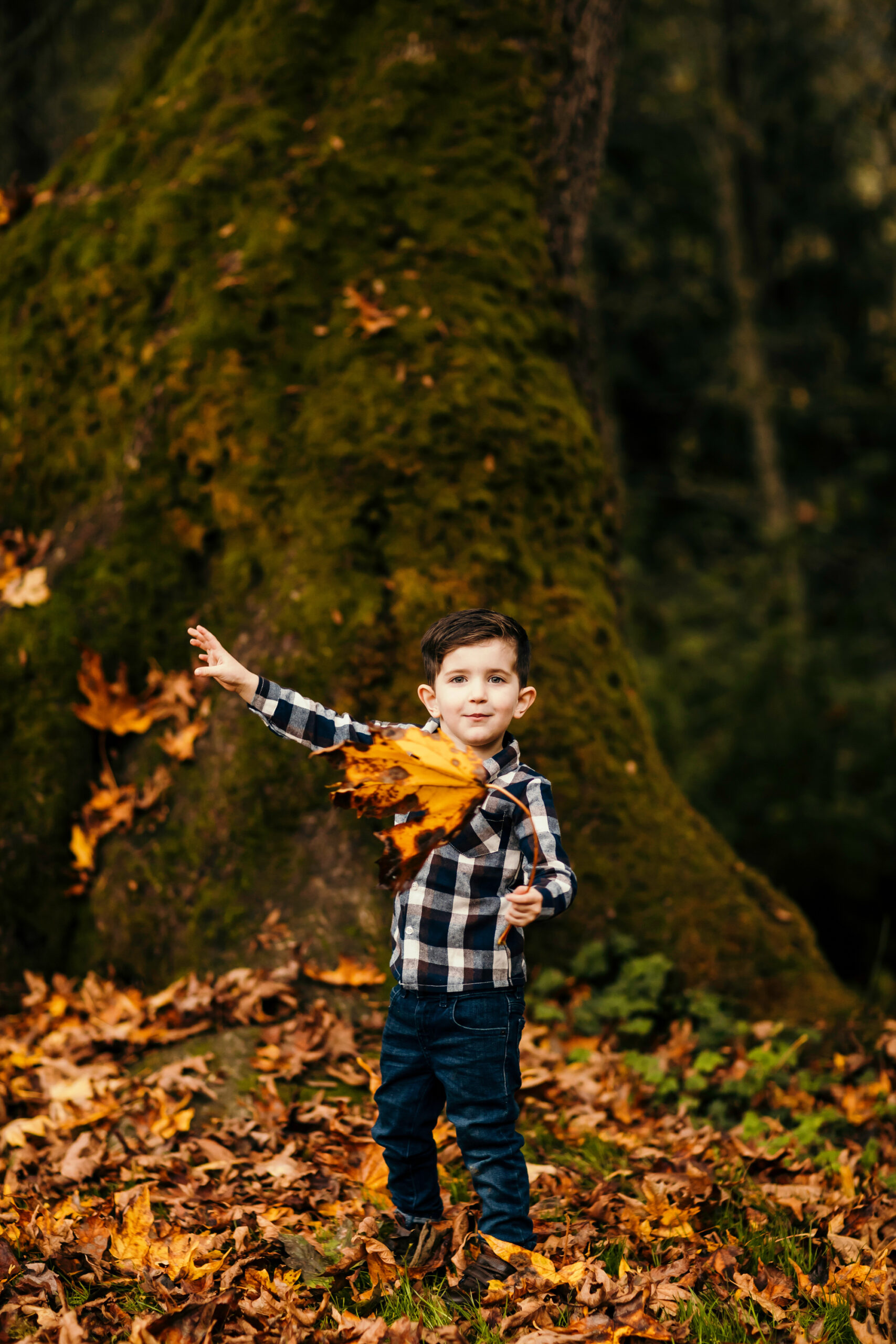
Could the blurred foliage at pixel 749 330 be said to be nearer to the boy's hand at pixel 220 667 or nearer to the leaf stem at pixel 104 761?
the leaf stem at pixel 104 761

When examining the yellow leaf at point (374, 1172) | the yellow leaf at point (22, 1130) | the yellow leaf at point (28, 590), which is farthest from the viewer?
the yellow leaf at point (28, 590)

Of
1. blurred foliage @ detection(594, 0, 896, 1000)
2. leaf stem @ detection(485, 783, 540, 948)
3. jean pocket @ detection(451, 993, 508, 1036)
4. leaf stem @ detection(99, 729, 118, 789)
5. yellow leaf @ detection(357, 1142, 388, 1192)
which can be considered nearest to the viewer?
leaf stem @ detection(485, 783, 540, 948)

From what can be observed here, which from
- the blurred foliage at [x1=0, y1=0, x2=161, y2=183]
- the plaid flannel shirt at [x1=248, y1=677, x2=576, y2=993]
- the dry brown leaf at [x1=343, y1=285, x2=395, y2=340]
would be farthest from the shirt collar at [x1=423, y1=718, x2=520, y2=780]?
the blurred foliage at [x1=0, y1=0, x2=161, y2=183]

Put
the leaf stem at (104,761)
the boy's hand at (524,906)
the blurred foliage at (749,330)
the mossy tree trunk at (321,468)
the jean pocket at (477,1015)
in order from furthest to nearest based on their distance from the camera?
the blurred foliage at (749,330)
the leaf stem at (104,761)
the mossy tree trunk at (321,468)
the jean pocket at (477,1015)
the boy's hand at (524,906)

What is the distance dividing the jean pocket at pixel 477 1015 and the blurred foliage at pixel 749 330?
307 inches

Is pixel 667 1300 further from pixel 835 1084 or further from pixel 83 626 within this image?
pixel 83 626

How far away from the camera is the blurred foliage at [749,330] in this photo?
13359 millimetres

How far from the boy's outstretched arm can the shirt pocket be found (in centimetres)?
32

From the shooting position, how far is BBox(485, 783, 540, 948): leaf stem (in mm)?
2168

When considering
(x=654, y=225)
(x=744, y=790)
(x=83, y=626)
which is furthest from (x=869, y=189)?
(x=83, y=626)

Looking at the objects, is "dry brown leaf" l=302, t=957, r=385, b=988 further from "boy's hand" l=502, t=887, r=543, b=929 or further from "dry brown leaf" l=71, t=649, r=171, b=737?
"boy's hand" l=502, t=887, r=543, b=929

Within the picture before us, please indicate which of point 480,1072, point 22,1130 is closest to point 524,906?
point 480,1072

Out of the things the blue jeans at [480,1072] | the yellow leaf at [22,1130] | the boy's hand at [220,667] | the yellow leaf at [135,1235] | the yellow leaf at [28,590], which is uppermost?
the yellow leaf at [28,590]

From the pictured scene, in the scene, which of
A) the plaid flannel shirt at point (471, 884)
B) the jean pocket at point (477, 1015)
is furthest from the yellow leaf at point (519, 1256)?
the plaid flannel shirt at point (471, 884)
